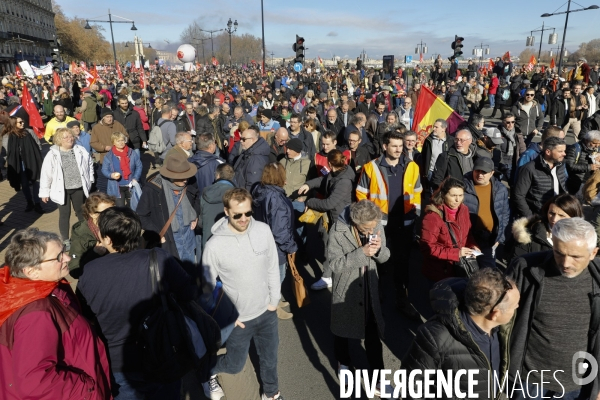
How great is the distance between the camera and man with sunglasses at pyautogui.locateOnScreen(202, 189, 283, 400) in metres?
3.06

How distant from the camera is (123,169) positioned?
20.1 ft

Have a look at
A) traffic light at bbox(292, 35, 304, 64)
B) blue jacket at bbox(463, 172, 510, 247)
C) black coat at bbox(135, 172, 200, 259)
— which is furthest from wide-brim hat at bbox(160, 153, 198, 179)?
traffic light at bbox(292, 35, 304, 64)

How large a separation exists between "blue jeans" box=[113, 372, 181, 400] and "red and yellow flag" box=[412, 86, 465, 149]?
18.1 feet

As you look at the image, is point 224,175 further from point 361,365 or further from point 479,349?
point 479,349

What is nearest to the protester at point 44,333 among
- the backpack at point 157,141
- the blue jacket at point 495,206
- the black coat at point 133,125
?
the blue jacket at point 495,206

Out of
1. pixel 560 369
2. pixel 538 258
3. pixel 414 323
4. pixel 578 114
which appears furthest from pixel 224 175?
pixel 578 114

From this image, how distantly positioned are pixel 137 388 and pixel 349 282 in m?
1.63

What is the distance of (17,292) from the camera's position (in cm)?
199

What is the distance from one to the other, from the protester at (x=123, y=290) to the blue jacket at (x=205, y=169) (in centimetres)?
263

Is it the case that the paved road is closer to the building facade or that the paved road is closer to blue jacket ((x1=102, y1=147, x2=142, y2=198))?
blue jacket ((x1=102, y1=147, x2=142, y2=198))

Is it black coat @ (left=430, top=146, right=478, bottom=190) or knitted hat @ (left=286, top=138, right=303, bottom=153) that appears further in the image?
knitted hat @ (left=286, top=138, right=303, bottom=153)

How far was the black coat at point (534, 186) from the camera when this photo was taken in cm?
446

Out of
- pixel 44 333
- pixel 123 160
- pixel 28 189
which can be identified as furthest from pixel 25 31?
pixel 44 333

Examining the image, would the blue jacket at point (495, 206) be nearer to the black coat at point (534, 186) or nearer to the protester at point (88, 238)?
the black coat at point (534, 186)
